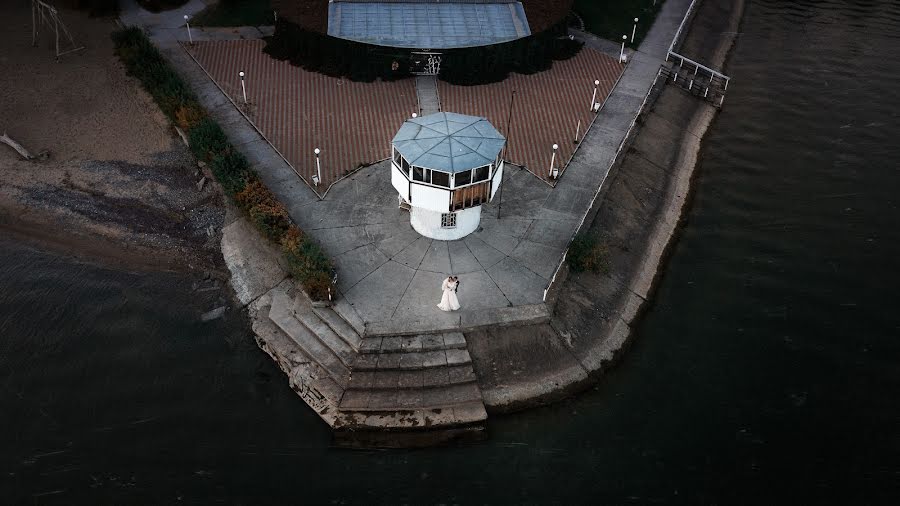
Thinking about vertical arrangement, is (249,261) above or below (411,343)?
below

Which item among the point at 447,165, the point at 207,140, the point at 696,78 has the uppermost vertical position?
the point at 447,165

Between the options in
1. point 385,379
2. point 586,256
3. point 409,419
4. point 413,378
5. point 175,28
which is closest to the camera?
point 409,419

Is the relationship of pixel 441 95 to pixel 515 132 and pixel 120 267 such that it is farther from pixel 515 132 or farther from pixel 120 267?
pixel 120 267

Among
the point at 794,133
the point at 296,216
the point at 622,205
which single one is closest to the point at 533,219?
the point at 622,205

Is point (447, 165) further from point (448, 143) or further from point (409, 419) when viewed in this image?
point (409, 419)

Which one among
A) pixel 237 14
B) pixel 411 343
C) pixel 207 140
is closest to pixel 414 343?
pixel 411 343

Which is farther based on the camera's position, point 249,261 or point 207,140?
point 207,140
